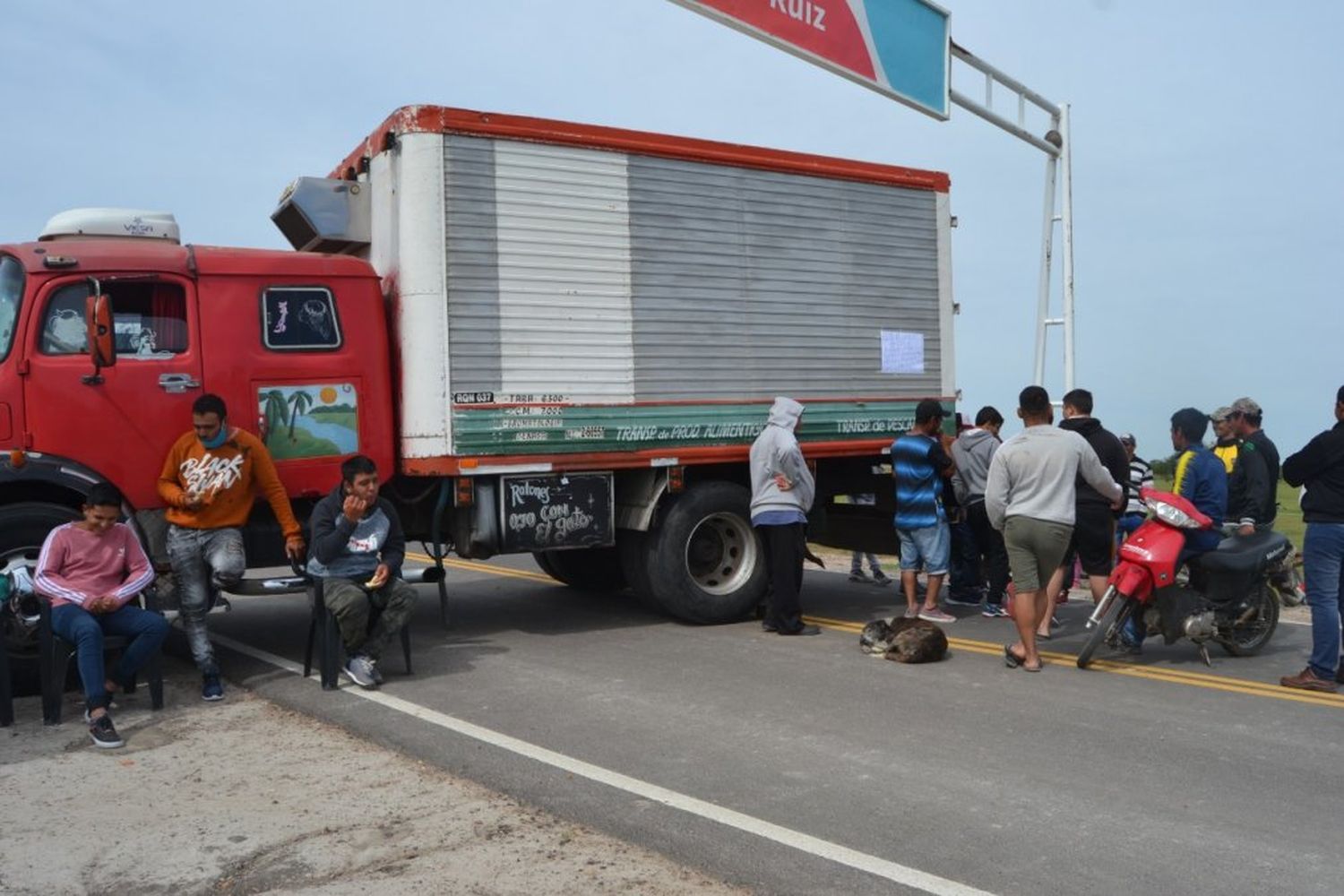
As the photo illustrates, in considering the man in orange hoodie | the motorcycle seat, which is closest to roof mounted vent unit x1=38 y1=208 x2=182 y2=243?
the man in orange hoodie

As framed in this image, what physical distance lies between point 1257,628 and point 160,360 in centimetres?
790

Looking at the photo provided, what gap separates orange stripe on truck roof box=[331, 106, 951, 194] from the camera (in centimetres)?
853

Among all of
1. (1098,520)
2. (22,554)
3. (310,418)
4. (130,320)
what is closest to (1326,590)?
(1098,520)

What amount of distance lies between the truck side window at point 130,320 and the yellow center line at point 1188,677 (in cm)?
606

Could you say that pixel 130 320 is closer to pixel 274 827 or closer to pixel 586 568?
pixel 274 827

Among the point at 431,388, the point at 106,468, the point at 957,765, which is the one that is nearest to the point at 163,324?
the point at 106,468

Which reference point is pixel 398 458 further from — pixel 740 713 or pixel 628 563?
pixel 740 713

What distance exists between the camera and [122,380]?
7746 mm

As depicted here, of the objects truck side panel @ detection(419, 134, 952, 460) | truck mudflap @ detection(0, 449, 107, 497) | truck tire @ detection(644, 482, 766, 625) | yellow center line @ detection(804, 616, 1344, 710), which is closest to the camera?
yellow center line @ detection(804, 616, 1344, 710)

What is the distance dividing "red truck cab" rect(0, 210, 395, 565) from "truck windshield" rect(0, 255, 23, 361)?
0.04 ft

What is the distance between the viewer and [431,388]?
8508 millimetres

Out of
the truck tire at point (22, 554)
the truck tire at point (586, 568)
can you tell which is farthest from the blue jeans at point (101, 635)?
the truck tire at point (586, 568)

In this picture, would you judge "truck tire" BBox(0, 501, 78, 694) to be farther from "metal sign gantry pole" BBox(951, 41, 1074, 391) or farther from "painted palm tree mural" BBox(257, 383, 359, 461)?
"metal sign gantry pole" BBox(951, 41, 1074, 391)

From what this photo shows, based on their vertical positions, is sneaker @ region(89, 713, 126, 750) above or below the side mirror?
below
